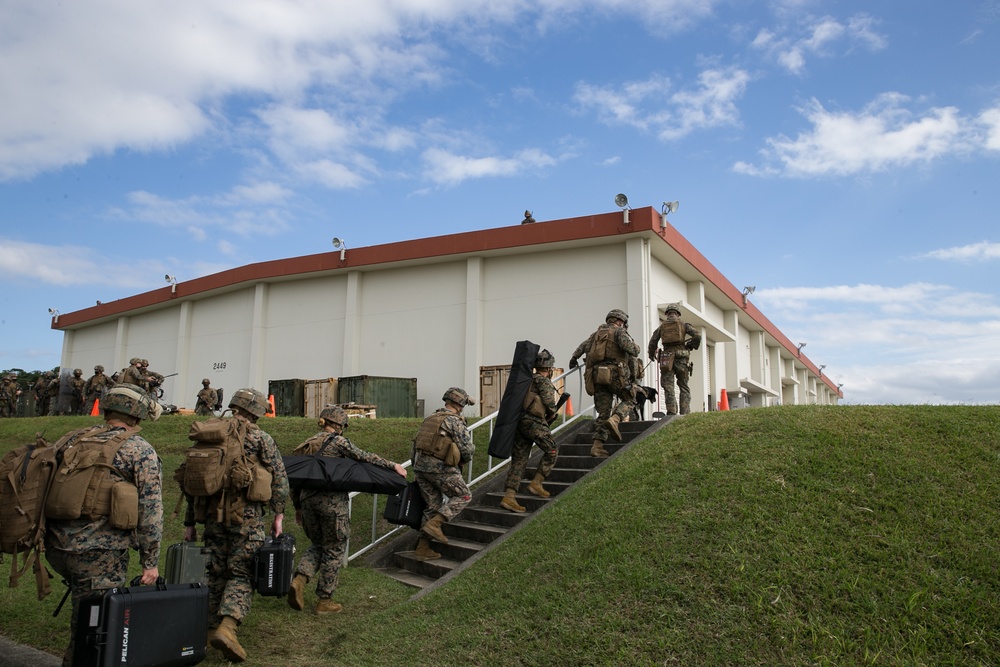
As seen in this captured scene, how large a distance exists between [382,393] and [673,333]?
354 inches

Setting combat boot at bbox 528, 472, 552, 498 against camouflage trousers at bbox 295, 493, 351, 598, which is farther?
combat boot at bbox 528, 472, 552, 498

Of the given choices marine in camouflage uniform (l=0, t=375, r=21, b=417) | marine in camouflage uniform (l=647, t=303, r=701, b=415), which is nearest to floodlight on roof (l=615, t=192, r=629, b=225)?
marine in camouflage uniform (l=647, t=303, r=701, b=415)

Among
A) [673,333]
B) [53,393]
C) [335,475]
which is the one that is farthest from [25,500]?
[53,393]

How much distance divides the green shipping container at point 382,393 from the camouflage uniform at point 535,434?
32.7 feet

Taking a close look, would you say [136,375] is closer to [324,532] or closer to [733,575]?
[324,532]

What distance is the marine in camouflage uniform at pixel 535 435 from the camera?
8102 mm

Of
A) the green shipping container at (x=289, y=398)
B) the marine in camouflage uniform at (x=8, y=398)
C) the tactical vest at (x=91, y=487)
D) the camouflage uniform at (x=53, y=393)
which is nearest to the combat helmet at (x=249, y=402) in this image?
the tactical vest at (x=91, y=487)

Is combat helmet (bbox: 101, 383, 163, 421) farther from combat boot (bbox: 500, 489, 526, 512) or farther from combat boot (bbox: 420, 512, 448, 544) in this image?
combat boot (bbox: 500, 489, 526, 512)

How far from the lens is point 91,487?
4.40m

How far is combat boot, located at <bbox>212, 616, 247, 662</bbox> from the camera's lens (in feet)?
16.5

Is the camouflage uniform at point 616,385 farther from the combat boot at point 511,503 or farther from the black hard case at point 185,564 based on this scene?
the black hard case at point 185,564

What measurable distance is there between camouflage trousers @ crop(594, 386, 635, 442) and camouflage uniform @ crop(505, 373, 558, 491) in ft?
3.46

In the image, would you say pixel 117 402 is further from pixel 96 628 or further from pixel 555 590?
pixel 555 590

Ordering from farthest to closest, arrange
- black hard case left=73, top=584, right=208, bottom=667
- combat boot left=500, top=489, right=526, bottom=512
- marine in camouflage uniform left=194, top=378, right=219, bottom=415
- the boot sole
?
marine in camouflage uniform left=194, top=378, right=219, bottom=415 < combat boot left=500, top=489, right=526, bottom=512 < the boot sole < black hard case left=73, top=584, right=208, bottom=667
